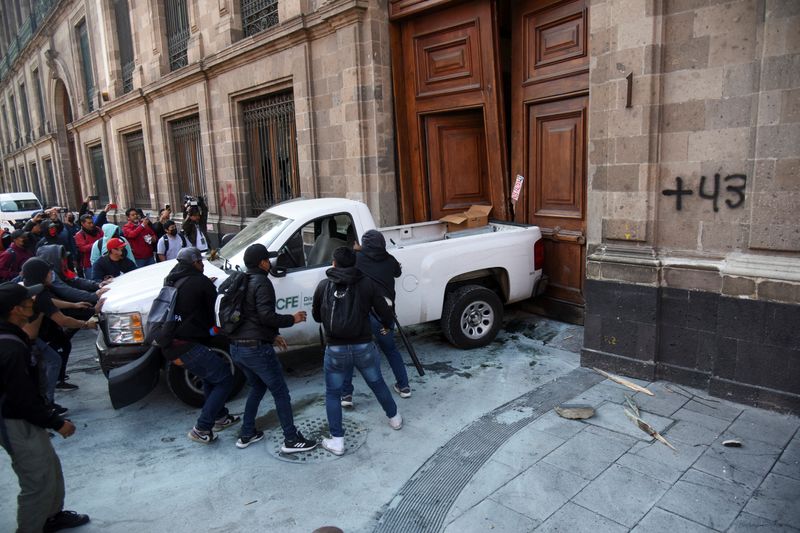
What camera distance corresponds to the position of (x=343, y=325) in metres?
4.36

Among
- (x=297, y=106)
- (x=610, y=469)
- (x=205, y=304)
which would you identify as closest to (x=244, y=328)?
(x=205, y=304)

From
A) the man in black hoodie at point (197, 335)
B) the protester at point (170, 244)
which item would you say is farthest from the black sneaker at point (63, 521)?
the protester at point (170, 244)

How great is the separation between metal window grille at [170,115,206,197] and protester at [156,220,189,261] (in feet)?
21.2

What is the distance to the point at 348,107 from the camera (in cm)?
917

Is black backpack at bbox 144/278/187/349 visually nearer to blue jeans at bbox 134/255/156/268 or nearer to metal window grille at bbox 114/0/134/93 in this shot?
blue jeans at bbox 134/255/156/268

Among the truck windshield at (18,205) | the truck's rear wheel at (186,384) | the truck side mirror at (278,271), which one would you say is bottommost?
the truck's rear wheel at (186,384)

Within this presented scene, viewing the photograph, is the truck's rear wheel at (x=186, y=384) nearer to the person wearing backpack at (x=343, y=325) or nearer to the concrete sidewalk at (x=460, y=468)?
the concrete sidewalk at (x=460, y=468)

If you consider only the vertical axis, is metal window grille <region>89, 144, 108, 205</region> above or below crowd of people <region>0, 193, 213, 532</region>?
above

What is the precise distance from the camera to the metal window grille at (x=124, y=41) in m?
18.1

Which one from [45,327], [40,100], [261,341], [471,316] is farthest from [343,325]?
[40,100]

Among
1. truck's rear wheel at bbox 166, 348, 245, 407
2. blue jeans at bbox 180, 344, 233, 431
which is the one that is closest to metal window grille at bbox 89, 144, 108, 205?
truck's rear wheel at bbox 166, 348, 245, 407

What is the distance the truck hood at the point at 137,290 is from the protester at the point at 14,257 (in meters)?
2.50

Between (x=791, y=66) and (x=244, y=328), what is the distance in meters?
4.94

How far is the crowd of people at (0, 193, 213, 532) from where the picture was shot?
128 inches
